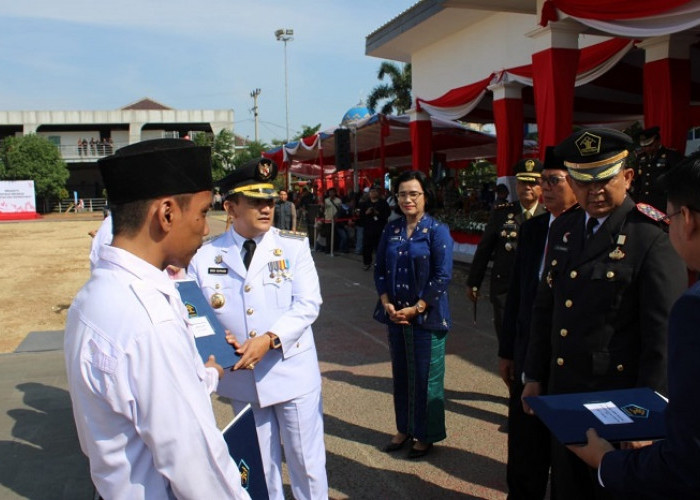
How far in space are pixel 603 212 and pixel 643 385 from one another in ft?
2.28

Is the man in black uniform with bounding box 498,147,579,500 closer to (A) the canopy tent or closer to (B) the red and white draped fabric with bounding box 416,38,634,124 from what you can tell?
(B) the red and white draped fabric with bounding box 416,38,634,124

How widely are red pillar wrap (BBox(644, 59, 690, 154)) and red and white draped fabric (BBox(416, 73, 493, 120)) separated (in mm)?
3237

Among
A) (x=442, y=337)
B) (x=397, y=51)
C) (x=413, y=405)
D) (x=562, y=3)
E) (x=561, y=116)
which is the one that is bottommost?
(x=413, y=405)

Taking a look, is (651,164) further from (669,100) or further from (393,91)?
(393,91)

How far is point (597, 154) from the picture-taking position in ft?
7.82

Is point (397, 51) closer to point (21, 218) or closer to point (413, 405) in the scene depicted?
point (413, 405)

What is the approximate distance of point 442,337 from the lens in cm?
394

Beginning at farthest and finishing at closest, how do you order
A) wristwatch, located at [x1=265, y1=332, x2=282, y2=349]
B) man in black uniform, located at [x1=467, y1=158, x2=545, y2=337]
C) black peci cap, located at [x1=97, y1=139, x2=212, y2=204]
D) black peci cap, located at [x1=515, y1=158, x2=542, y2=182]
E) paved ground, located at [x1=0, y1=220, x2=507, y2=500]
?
man in black uniform, located at [x1=467, y1=158, x2=545, y2=337]
black peci cap, located at [x1=515, y1=158, x2=542, y2=182]
paved ground, located at [x1=0, y1=220, x2=507, y2=500]
wristwatch, located at [x1=265, y1=332, x2=282, y2=349]
black peci cap, located at [x1=97, y1=139, x2=212, y2=204]

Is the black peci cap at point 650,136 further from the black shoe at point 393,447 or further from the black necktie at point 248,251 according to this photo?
the black necktie at point 248,251

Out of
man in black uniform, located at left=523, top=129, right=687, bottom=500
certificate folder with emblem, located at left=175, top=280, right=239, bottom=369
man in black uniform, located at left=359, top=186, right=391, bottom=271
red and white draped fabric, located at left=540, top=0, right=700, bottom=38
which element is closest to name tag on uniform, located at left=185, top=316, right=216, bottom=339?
certificate folder with emblem, located at left=175, top=280, right=239, bottom=369

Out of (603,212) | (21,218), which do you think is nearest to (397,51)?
(603,212)

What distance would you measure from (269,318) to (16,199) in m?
45.4

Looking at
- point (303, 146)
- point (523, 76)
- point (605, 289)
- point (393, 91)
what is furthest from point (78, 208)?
point (605, 289)

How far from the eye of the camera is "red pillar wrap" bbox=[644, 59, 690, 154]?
7.93 m
